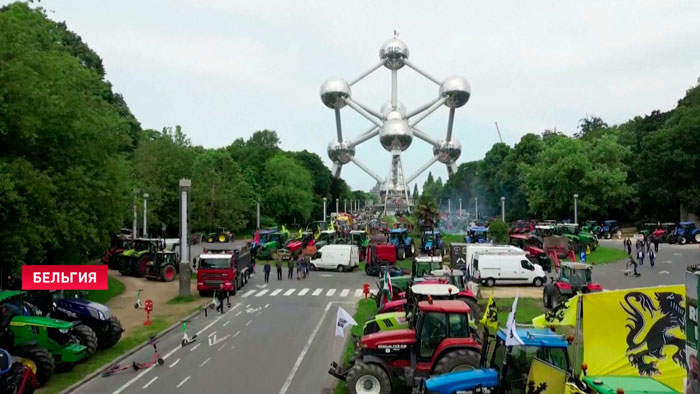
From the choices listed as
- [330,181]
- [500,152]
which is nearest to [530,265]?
[500,152]

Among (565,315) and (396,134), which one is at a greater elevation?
(396,134)

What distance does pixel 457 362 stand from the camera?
11664mm

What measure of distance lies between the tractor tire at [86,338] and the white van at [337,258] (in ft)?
77.4

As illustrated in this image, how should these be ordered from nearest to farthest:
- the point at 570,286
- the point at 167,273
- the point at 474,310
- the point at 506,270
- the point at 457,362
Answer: the point at 457,362 → the point at 474,310 → the point at 570,286 → the point at 506,270 → the point at 167,273

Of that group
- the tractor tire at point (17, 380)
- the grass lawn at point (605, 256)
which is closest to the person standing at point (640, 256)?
the grass lawn at point (605, 256)

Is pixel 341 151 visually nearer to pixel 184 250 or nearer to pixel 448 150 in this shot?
pixel 448 150

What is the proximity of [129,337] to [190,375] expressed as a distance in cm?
534

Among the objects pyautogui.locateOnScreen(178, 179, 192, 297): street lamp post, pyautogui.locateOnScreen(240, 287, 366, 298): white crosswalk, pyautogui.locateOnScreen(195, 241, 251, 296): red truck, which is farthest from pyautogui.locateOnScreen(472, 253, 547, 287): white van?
pyautogui.locateOnScreen(178, 179, 192, 297): street lamp post

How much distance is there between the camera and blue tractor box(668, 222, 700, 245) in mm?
49312

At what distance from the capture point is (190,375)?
1539 centimetres

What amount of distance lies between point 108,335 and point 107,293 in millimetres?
11872

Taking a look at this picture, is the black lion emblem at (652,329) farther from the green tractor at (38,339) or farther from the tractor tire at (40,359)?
the green tractor at (38,339)

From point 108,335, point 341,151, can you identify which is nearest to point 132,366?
point 108,335

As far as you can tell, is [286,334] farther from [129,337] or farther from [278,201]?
[278,201]
